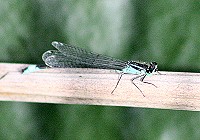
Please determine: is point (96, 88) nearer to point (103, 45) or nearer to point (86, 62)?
point (86, 62)

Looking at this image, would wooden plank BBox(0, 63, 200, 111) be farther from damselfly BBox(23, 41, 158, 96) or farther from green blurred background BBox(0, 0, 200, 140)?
green blurred background BBox(0, 0, 200, 140)

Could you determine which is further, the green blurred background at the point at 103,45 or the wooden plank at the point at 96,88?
the green blurred background at the point at 103,45

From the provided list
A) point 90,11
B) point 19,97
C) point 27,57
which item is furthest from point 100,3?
point 19,97

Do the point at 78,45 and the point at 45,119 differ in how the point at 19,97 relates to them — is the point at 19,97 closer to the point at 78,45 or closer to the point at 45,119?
the point at 45,119

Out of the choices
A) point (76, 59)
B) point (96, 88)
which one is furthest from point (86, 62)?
point (96, 88)

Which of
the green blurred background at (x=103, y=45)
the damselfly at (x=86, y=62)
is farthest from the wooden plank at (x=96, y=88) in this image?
the green blurred background at (x=103, y=45)

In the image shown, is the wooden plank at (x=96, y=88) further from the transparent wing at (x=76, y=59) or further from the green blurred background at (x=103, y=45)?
the green blurred background at (x=103, y=45)
